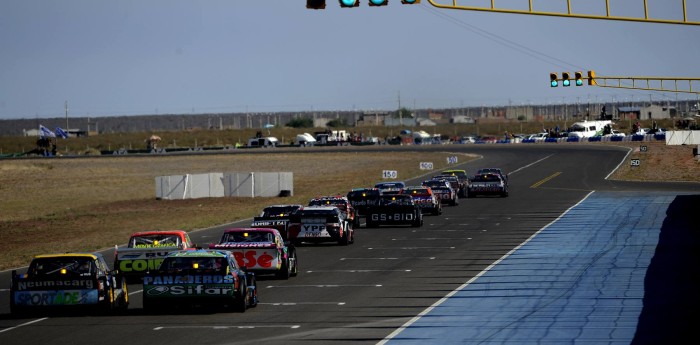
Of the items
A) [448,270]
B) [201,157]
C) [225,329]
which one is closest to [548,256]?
[448,270]

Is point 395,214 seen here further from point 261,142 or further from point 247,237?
point 261,142

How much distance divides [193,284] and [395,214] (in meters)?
27.4

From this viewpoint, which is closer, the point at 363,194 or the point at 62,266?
the point at 62,266

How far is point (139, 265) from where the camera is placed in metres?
30.6

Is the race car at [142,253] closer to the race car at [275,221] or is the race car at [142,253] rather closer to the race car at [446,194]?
the race car at [275,221]

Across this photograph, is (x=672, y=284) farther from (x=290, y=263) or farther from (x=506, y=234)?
(x=506, y=234)

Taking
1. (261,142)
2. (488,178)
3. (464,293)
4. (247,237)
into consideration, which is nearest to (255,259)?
(247,237)

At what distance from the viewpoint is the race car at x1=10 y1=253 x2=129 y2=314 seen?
2391 cm

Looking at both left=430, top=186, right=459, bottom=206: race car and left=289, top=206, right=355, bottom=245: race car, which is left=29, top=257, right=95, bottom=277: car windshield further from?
left=430, top=186, right=459, bottom=206: race car

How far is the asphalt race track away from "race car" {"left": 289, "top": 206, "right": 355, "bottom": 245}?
1.50ft

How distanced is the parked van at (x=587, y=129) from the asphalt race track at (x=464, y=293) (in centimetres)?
10357

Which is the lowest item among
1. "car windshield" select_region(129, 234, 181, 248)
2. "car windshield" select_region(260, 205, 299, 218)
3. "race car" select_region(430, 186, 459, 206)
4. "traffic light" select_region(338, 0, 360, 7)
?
"race car" select_region(430, 186, 459, 206)

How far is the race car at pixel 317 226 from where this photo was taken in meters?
41.6

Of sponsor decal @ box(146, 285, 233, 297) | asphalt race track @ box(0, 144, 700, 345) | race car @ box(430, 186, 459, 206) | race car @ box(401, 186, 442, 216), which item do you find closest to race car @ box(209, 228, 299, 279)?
asphalt race track @ box(0, 144, 700, 345)
